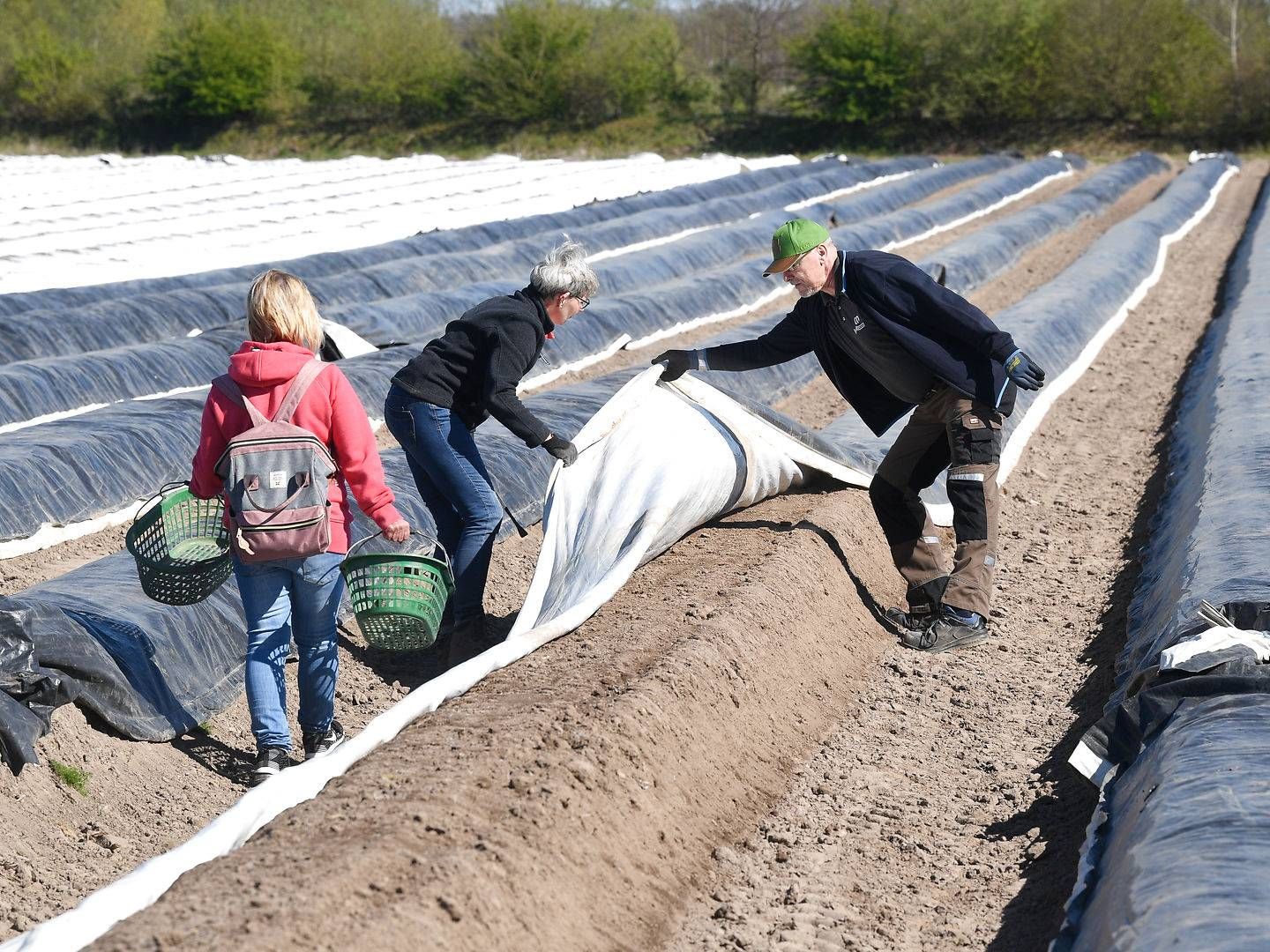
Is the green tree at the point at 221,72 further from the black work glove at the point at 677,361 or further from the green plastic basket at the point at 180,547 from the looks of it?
the green plastic basket at the point at 180,547

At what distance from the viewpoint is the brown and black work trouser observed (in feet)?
14.5

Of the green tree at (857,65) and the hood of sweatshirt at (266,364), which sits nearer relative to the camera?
the hood of sweatshirt at (266,364)

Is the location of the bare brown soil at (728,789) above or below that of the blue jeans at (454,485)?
below

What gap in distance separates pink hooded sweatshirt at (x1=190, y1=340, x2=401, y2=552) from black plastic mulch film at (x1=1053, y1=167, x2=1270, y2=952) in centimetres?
205

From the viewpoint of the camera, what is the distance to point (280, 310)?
3414mm

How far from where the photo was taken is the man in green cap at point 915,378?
4.24 meters

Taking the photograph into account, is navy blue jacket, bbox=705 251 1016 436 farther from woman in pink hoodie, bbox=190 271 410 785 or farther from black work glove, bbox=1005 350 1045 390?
woman in pink hoodie, bbox=190 271 410 785

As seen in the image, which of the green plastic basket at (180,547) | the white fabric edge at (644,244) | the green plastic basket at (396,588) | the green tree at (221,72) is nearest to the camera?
the green plastic basket at (396,588)

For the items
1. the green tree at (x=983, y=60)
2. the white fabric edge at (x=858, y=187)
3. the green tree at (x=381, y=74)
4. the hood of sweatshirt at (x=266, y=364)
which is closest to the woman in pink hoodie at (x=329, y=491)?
the hood of sweatshirt at (x=266, y=364)

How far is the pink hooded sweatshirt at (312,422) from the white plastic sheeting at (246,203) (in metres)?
8.33

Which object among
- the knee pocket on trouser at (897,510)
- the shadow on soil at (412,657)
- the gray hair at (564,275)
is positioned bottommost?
the shadow on soil at (412,657)

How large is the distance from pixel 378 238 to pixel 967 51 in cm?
2436

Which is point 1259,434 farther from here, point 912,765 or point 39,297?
point 39,297

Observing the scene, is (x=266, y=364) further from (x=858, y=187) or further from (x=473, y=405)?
(x=858, y=187)
